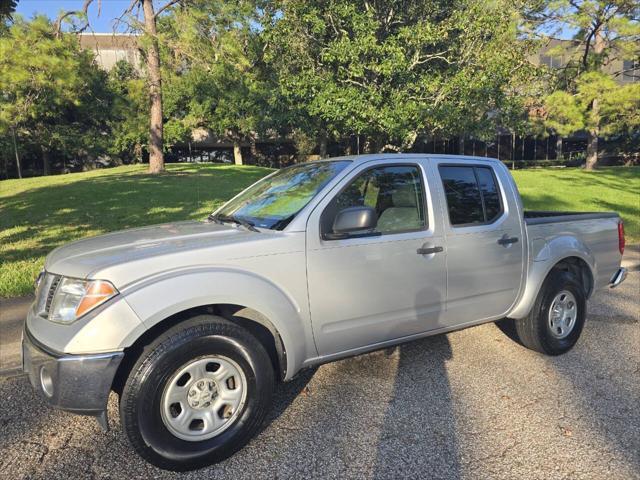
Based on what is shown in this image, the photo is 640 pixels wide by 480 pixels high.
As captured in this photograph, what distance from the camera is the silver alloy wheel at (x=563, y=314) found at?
14.3ft

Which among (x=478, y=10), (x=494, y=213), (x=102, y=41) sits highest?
(x=102, y=41)

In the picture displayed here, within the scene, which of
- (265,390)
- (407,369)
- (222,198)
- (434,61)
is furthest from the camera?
(434,61)

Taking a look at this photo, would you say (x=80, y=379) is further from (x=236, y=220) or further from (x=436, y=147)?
(x=436, y=147)

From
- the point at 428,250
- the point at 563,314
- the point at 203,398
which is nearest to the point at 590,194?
the point at 563,314

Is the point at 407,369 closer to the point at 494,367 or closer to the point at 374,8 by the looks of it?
the point at 494,367

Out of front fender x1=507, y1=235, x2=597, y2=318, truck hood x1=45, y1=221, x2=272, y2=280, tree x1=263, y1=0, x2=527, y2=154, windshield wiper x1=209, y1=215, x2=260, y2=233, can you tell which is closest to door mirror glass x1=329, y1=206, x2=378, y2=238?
truck hood x1=45, y1=221, x2=272, y2=280

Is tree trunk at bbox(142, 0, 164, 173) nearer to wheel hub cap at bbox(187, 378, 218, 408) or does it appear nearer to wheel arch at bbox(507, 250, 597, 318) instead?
wheel arch at bbox(507, 250, 597, 318)

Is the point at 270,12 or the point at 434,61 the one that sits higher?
the point at 270,12

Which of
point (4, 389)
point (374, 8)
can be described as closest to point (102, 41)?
point (374, 8)

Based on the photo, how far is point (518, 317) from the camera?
4250 mm

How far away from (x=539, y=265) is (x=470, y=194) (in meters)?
0.91

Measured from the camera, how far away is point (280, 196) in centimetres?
368

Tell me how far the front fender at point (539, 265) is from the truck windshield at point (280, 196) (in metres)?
1.94

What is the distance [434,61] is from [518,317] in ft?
43.4
